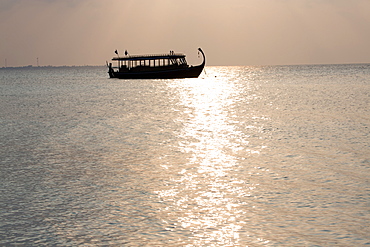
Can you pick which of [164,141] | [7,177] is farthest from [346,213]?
[164,141]

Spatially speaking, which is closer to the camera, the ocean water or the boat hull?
the ocean water

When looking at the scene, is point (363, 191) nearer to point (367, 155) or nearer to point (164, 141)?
point (367, 155)

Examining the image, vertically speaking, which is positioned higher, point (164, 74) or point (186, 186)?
point (164, 74)

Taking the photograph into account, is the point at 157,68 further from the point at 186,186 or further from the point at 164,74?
the point at 186,186

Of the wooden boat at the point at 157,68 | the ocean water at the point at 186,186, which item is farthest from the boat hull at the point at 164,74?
the ocean water at the point at 186,186

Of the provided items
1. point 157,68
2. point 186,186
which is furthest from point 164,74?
point 186,186

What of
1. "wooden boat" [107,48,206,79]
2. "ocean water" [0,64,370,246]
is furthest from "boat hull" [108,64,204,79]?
"ocean water" [0,64,370,246]

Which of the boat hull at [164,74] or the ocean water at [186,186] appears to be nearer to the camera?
the ocean water at [186,186]

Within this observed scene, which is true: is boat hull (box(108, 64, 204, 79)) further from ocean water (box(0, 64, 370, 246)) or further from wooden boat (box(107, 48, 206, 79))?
ocean water (box(0, 64, 370, 246))

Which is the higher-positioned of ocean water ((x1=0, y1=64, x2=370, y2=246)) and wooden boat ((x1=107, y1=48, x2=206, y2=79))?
wooden boat ((x1=107, y1=48, x2=206, y2=79))

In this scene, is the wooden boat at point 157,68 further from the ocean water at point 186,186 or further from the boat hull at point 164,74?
the ocean water at point 186,186

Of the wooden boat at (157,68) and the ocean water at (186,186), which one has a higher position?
the wooden boat at (157,68)

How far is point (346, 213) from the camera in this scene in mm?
8492

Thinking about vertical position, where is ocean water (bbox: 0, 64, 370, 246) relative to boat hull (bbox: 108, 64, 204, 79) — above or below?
below
